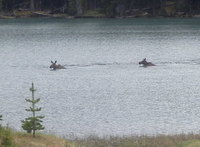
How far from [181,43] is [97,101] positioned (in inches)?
2045

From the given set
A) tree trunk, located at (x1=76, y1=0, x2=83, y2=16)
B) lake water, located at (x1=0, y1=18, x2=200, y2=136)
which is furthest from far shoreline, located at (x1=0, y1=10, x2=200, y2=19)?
lake water, located at (x1=0, y1=18, x2=200, y2=136)

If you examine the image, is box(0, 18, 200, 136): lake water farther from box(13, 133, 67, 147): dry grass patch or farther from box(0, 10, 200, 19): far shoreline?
box(0, 10, 200, 19): far shoreline

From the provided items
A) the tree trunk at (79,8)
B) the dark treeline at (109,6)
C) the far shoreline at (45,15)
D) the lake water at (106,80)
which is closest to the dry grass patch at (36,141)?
the lake water at (106,80)

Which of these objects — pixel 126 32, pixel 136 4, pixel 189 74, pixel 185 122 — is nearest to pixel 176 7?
pixel 136 4

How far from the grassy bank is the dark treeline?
12481 centimetres

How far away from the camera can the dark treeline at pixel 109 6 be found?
156 meters

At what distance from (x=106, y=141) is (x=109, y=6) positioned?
13496 cm

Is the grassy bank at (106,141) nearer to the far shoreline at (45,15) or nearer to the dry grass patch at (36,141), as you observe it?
the dry grass patch at (36,141)

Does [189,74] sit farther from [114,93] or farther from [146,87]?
[114,93]

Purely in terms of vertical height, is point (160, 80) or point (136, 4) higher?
point (136, 4)

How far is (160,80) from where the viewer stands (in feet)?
193

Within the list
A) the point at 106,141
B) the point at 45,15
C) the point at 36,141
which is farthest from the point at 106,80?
the point at 45,15

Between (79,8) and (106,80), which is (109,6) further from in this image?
(106,80)

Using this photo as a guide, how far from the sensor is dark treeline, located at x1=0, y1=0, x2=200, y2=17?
15650 cm
